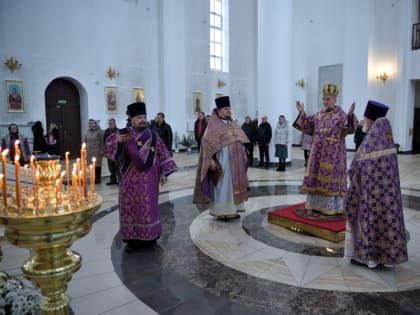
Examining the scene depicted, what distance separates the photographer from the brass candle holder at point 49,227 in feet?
4.92

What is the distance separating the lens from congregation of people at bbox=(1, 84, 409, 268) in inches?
139

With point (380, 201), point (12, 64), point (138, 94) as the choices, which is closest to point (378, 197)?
point (380, 201)

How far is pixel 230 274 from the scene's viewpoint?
12.1 ft

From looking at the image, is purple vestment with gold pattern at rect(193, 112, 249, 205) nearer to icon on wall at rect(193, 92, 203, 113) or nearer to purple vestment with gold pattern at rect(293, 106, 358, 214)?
purple vestment with gold pattern at rect(293, 106, 358, 214)

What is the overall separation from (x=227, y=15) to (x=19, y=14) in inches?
400

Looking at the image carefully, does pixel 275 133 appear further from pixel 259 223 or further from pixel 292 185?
pixel 259 223

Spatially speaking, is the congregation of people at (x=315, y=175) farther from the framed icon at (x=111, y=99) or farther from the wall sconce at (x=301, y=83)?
the wall sconce at (x=301, y=83)

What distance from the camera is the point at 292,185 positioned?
8289 mm

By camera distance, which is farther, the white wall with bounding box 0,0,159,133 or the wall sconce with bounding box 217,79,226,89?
the wall sconce with bounding box 217,79,226,89

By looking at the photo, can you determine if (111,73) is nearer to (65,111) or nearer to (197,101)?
(65,111)

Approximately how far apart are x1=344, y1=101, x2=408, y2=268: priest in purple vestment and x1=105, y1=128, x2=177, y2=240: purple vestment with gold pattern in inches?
90.5

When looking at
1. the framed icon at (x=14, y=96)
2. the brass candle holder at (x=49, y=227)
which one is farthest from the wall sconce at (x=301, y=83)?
the brass candle holder at (x=49, y=227)

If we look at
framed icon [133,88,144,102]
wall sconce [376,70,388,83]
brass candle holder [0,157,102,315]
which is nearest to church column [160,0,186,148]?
framed icon [133,88,144,102]

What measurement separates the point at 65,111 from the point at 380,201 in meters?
13.0
